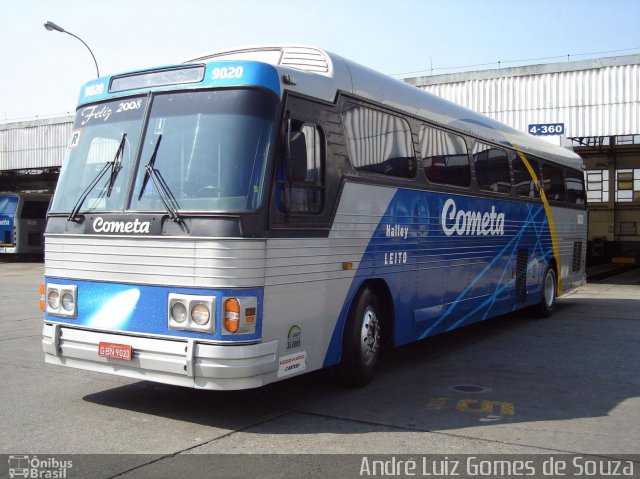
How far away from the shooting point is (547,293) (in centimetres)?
1371

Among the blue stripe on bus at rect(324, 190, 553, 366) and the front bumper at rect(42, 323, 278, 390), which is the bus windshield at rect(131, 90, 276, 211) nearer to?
the front bumper at rect(42, 323, 278, 390)

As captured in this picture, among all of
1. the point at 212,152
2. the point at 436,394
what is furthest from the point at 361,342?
the point at 212,152

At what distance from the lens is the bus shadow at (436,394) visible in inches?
243

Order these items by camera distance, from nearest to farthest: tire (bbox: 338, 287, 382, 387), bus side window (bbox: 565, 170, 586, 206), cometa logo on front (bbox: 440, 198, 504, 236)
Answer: tire (bbox: 338, 287, 382, 387), cometa logo on front (bbox: 440, 198, 504, 236), bus side window (bbox: 565, 170, 586, 206)

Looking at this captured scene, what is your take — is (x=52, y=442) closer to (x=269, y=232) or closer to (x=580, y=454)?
(x=269, y=232)

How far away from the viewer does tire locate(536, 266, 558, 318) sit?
13.4 m

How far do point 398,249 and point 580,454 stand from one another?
3218 mm

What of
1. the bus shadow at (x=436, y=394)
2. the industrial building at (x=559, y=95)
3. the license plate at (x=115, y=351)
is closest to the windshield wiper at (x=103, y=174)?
the license plate at (x=115, y=351)

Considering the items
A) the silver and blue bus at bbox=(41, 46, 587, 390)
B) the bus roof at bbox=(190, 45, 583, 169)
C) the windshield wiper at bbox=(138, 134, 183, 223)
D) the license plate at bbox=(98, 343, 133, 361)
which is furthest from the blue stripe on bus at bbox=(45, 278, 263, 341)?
the bus roof at bbox=(190, 45, 583, 169)

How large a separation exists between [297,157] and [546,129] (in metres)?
16.9

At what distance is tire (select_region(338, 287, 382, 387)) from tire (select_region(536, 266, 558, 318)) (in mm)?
6806

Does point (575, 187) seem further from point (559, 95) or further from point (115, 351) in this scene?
point (115, 351)

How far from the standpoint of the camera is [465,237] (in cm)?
970

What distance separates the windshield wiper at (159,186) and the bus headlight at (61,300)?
3.75 feet
